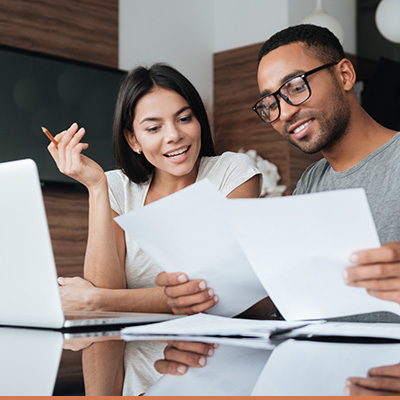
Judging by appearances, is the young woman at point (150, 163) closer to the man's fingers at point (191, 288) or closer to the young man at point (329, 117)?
the young man at point (329, 117)

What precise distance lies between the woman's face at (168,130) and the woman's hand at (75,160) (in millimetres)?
309

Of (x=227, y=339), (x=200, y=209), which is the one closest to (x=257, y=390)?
(x=227, y=339)

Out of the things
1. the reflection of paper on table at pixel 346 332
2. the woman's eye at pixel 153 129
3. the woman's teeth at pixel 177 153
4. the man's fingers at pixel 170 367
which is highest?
the woman's eye at pixel 153 129

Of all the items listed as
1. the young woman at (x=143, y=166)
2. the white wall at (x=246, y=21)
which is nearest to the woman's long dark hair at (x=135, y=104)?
the young woman at (x=143, y=166)

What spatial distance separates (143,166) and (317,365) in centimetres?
132

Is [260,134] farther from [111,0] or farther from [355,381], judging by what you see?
[355,381]

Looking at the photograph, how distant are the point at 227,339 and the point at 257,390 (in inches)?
12.2

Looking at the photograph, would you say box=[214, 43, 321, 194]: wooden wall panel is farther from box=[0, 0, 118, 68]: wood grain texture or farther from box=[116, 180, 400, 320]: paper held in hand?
box=[116, 180, 400, 320]: paper held in hand

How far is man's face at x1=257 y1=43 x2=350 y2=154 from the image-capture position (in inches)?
52.5

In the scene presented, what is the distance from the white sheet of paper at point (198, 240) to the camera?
35.1 inches

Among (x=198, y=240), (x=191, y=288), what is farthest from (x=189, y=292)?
(x=198, y=240)

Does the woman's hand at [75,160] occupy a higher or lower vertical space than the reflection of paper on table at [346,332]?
higher

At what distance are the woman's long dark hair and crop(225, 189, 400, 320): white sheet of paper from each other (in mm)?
961

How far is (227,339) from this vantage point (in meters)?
0.76
